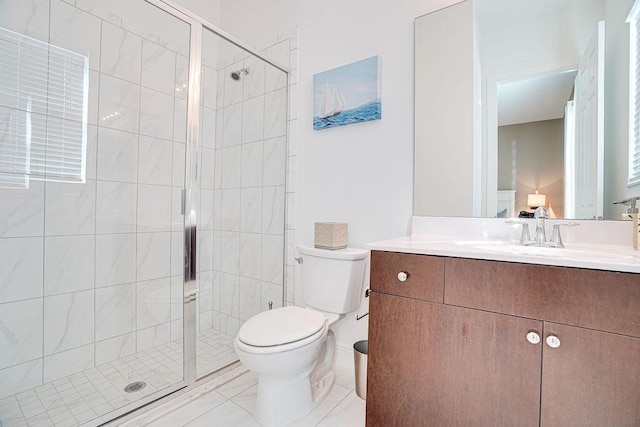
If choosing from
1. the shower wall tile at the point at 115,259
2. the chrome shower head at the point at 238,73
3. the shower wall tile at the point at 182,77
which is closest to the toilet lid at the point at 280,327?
the shower wall tile at the point at 115,259

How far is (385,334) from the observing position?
123 centimetres

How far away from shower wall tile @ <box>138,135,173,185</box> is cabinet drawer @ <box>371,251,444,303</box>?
1363 mm

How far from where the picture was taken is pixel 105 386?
164cm

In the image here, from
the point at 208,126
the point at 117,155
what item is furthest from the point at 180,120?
the point at 117,155

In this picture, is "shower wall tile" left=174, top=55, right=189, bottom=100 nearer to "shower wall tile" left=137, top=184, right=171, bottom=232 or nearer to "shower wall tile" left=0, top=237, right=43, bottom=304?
"shower wall tile" left=137, top=184, right=171, bottom=232

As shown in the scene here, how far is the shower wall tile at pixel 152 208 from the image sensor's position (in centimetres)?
191

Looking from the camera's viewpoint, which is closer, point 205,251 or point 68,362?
point 68,362

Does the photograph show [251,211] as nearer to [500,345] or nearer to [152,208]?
[152,208]

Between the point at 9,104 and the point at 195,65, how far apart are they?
876 millimetres

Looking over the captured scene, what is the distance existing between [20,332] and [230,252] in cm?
109

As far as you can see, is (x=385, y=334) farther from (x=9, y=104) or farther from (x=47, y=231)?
(x=9, y=104)

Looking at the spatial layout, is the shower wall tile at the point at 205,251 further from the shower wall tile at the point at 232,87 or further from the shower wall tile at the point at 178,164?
the shower wall tile at the point at 232,87

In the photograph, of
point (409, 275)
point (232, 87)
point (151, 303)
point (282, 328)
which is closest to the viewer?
point (409, 275)

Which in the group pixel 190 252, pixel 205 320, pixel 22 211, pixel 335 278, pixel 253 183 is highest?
pixel 253 183
